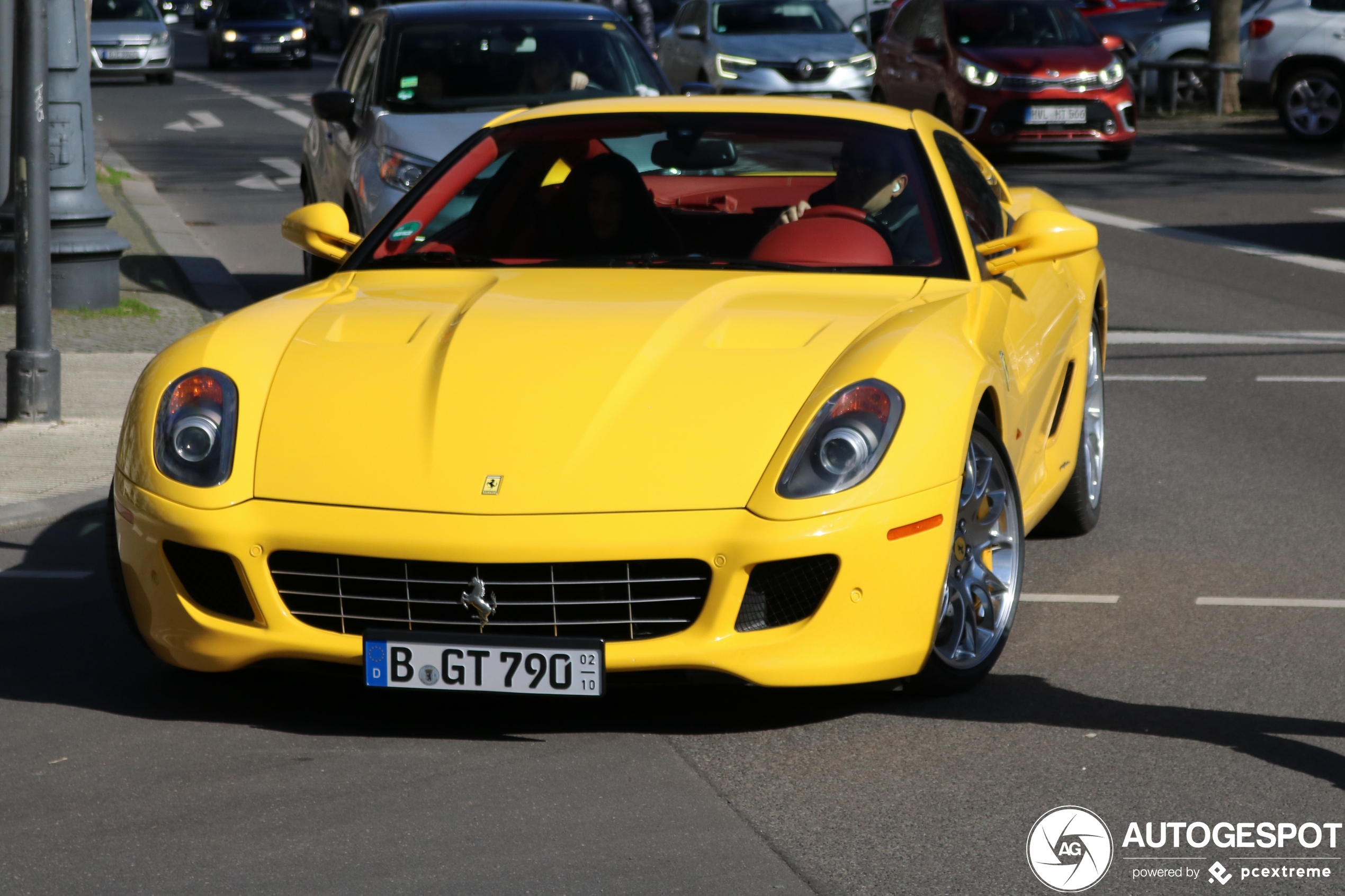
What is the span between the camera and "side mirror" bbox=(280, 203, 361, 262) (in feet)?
19.9

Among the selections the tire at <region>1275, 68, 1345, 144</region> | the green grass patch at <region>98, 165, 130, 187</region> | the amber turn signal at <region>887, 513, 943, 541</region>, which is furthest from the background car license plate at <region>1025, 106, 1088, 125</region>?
the amber turn signal at <region>887, 513, 943, 541</region>

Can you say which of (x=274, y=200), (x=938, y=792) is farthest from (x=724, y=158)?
(x=274, y=200)

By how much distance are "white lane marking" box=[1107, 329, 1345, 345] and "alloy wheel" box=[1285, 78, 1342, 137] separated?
1173 centimetres

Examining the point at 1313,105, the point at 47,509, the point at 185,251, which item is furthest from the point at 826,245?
the point at 1313,105

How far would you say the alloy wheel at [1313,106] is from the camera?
21.9 m

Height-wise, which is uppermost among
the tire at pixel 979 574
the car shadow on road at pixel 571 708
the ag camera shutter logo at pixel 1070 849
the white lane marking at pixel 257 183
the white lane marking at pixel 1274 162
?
the tire at pixel 979 574

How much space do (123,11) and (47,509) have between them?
31001 millimetres

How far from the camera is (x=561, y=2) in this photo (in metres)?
12.0

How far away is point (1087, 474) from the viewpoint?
662 centimetres

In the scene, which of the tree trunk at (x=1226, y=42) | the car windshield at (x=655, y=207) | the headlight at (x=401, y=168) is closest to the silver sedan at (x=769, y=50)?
the tree trunk at (x=1226, y=42)

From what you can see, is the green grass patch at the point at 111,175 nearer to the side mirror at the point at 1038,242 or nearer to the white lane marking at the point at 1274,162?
the white lane marking at the point at 1274,162

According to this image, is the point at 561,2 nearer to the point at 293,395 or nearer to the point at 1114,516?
the point at 1114,516

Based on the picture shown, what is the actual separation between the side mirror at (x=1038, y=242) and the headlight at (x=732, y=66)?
17748 mm

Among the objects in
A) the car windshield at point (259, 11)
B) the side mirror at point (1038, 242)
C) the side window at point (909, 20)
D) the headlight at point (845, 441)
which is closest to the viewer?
the headlight at point (845, 441)
